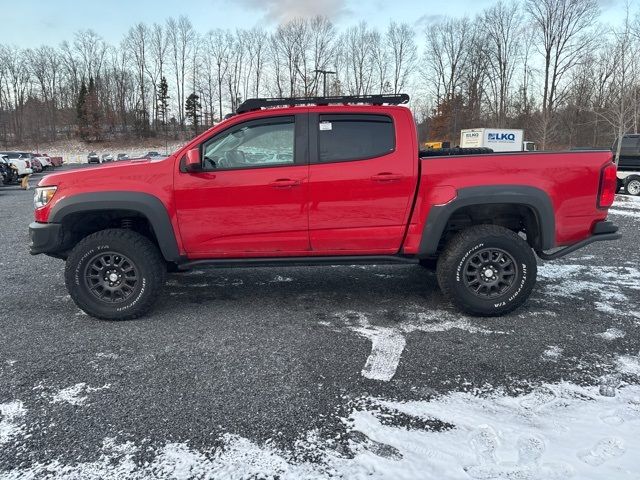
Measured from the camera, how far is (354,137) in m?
4.05

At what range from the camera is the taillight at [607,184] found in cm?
395

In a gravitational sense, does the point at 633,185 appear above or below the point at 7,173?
below

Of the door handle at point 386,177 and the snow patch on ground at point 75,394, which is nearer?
the snow patch on ground at point 75,394

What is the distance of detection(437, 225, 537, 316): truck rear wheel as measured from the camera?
13.1 ft

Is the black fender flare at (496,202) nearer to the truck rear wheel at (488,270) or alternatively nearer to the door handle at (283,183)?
the truck rear wheel at (488,270)

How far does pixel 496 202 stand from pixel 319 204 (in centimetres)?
155

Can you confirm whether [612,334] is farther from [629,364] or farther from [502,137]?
[502,137]

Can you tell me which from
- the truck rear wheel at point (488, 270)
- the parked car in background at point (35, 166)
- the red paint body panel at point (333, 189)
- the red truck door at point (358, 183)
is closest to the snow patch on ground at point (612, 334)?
the truck rear wheel at point (488, 270)

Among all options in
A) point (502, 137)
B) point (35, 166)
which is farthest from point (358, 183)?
point (35, 166)

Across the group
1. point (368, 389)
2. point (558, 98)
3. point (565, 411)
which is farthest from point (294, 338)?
point (558, 98)

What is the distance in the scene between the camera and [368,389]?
289cm

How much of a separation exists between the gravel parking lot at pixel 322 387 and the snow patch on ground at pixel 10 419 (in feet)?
0.04

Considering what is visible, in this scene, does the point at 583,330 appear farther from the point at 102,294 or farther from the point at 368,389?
the point at 102,294

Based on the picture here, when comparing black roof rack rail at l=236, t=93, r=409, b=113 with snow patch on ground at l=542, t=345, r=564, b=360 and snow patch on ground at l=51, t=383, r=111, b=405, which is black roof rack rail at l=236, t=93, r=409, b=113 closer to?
snow patch on ground at l=542, t=345, r=564, b=360
